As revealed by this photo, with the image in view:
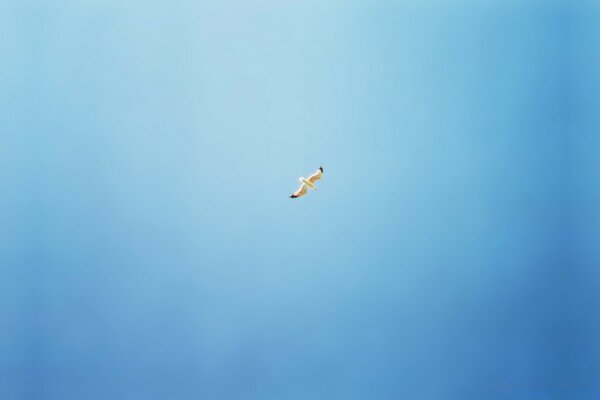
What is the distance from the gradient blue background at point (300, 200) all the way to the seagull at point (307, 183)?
77mm

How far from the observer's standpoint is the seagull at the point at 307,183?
168 cm

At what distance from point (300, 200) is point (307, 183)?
0.44ft

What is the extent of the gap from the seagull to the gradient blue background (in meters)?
0.08

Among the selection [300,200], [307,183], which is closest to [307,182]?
[307,183]

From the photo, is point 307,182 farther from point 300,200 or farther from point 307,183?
point 300,200

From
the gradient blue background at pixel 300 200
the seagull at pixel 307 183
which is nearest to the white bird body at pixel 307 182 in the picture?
the seagull at pixel 307 183

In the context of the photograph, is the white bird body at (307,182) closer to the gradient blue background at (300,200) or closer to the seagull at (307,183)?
the seagull at (307,183)

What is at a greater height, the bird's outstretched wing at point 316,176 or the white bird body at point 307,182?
the bird's outstretched wing at point 316,176

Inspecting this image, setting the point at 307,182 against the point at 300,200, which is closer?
the point at 307,182

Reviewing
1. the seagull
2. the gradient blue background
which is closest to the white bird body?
the seagull

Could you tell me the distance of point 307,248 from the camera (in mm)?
1807

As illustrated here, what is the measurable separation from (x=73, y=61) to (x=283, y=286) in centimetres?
98

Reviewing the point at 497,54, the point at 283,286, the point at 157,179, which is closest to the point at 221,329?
the point at 283,286

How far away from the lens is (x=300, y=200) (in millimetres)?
1808
